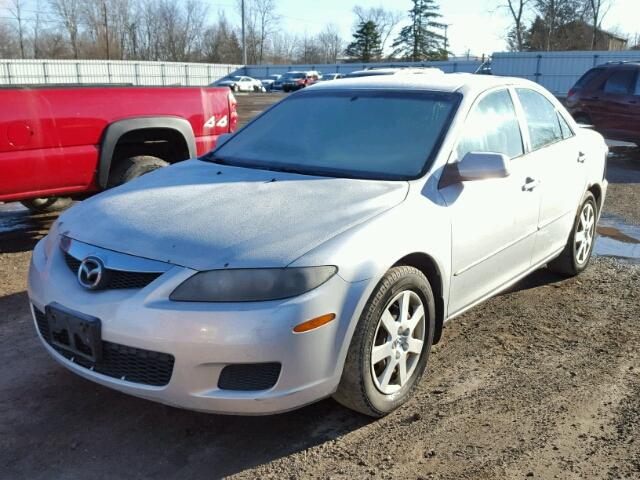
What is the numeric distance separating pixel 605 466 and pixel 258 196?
2074mm

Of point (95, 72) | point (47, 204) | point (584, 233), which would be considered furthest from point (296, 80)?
point (584, 233)

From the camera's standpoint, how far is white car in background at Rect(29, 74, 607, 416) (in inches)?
105

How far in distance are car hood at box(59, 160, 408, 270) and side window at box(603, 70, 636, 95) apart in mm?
11111

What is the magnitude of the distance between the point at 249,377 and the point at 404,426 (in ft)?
2.93

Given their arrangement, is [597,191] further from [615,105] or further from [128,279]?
[615,105]

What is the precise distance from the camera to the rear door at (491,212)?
11.7 ft

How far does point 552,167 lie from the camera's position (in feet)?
14.9

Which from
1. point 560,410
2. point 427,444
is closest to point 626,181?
point 560,410

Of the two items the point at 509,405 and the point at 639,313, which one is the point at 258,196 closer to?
the point at 509,405

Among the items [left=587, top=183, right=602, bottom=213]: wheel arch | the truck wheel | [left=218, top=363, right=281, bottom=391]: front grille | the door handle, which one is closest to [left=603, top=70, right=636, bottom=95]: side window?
[left=587, top=183, right=602, bottom=213]: wheel arch

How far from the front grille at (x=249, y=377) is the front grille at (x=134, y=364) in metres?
0.23

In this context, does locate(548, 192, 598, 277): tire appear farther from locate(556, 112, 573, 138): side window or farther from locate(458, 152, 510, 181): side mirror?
locate(458, 152, 510, 181): side mirror

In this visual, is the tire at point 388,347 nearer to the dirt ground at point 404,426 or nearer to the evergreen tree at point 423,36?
the dirt ground at point 404,426

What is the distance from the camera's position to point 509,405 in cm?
333
